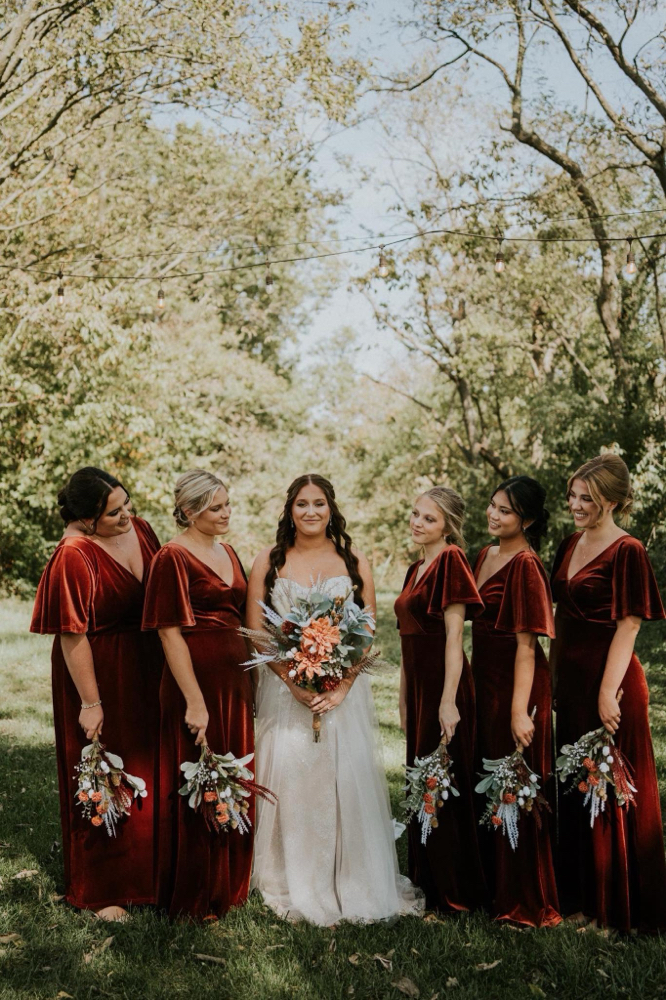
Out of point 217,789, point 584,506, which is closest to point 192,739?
point 217,789

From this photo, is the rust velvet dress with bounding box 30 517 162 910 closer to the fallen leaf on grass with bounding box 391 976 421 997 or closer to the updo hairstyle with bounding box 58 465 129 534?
the updo hairstyle with bounding box 58 465 129 534

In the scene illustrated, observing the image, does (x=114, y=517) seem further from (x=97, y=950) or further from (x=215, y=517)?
(x=97, y=950)

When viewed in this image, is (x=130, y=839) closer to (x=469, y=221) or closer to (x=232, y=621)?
(x=232, y=621)

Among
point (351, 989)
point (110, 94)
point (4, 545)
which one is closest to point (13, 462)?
point (4, 545)

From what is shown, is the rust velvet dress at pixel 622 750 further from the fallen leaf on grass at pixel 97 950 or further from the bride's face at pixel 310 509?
the fallen leaf on grass at pixel 97 950

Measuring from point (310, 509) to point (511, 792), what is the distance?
183 centimetres

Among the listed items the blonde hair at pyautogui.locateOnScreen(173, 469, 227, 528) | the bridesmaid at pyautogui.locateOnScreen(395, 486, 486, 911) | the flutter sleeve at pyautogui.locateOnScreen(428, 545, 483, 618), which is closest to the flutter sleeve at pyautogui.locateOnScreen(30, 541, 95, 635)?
the blonde hair at pyautogui.locateOnScreen(173, 469, 227, 528)

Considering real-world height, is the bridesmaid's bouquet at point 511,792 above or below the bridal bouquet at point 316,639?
below

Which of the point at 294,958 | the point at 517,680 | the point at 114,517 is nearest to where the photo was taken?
the point at 294,958

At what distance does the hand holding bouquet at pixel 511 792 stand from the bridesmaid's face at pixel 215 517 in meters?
1.88

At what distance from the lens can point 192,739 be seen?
482 cm

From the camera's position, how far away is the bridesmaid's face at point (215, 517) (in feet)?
15.9

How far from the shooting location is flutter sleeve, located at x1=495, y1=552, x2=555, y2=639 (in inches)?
181

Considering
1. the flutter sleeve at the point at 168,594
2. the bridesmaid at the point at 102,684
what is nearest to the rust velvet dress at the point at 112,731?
the bridesmaid at the point at 102,684
